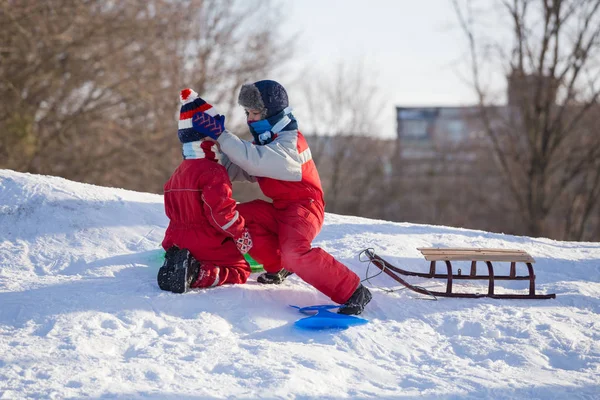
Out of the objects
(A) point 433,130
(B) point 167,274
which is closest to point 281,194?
(B) point 167,274

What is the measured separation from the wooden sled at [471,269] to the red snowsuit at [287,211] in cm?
69

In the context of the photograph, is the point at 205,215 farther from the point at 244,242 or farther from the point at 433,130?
the point at 433,130

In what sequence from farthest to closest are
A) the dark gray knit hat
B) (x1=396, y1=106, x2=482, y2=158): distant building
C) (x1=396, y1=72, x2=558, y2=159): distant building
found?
1. (x1=396, y1=106, x2=482, y2=158): distant building
2. (x1=396, y1=72, x2=558, y2=159): distant building
3. the dark gray knit hat

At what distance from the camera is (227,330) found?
13.8ft

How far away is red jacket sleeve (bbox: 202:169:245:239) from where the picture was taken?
4.61 m

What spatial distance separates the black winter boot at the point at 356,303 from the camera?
4.61m

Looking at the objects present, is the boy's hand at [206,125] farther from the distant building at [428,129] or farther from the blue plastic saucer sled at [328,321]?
the distant building at [428,129]

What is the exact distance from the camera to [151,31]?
18375 mm

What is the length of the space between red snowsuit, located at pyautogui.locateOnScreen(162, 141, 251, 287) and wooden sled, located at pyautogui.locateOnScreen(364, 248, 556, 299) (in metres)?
1.16

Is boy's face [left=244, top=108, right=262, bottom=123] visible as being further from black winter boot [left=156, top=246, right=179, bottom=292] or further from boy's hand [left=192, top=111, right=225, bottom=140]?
black winter boot [left=156, top=246, right=179, bottom=292]

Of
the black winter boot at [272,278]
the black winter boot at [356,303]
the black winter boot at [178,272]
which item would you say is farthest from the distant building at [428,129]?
the black winter boot at [178,272]

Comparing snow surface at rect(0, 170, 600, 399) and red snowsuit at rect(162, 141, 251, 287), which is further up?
red snowsuit at rect(162, 141, 251, 287)

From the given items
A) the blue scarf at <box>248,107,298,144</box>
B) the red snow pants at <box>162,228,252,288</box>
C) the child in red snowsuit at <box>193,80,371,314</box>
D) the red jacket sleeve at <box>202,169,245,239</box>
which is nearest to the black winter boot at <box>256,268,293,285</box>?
the child in red snowsuit at <box>193,80,371,314</box>

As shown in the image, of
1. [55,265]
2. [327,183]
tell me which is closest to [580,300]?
[55,265]
